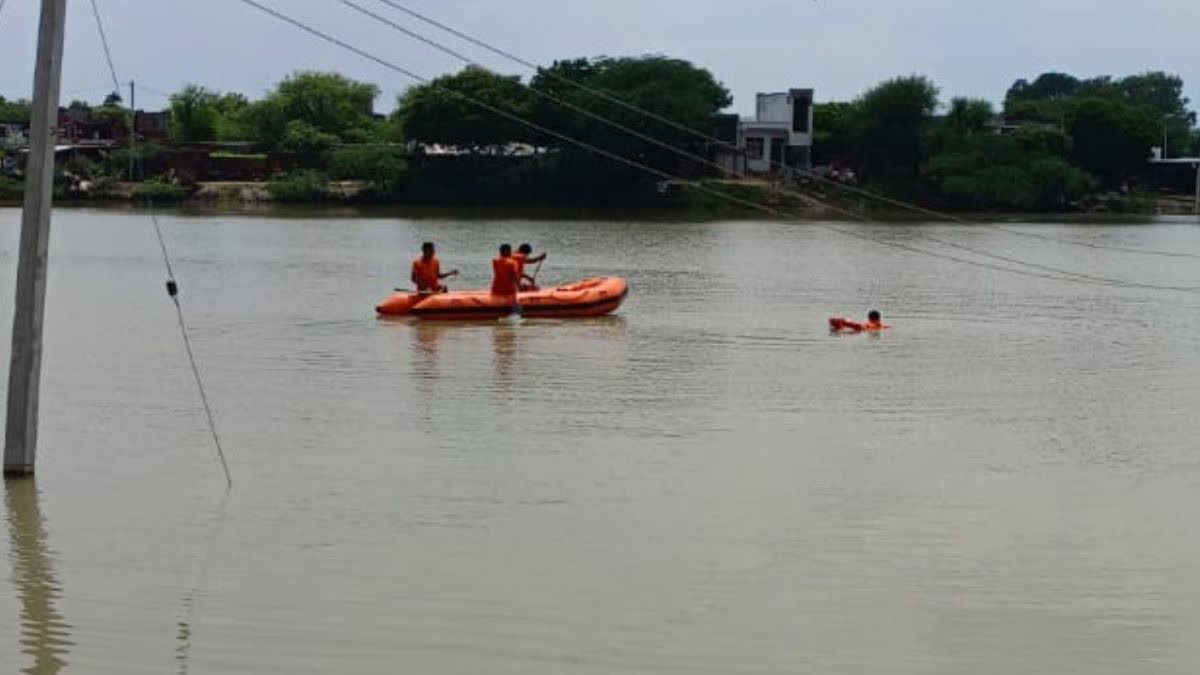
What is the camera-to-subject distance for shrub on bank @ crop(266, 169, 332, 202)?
243 feet

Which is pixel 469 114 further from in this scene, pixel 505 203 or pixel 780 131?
pixel 780 131

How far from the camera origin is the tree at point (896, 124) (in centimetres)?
7756

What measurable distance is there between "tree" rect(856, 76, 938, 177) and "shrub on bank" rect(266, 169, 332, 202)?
24.1 metres

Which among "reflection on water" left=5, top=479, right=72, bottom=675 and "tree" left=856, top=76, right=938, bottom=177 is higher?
"tree" left=856, top=76, right=938, bottom=177

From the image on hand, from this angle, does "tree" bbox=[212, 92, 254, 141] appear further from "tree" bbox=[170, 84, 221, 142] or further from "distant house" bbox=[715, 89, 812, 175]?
"distant house" bbox=[715, 89, 812, 175]

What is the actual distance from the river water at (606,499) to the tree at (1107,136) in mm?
55148

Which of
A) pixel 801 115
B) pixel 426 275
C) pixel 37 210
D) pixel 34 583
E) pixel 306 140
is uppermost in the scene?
pixel 801 115

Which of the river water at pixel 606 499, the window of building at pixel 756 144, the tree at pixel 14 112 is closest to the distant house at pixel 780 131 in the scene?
the window of building at pixel 756 144

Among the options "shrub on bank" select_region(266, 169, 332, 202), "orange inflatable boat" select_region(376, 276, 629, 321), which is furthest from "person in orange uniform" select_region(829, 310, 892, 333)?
"shrub on bank" select_region(266, 169, 332, 202)

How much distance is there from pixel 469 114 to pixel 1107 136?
95.7 ft

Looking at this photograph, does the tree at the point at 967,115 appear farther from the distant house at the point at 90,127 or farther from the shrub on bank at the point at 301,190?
the distant house at the point at 90,127

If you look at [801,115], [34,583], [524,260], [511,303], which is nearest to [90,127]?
[801,115]

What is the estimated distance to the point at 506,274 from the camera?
24062mm

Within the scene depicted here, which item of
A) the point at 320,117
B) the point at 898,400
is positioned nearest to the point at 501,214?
the point at 320,117
